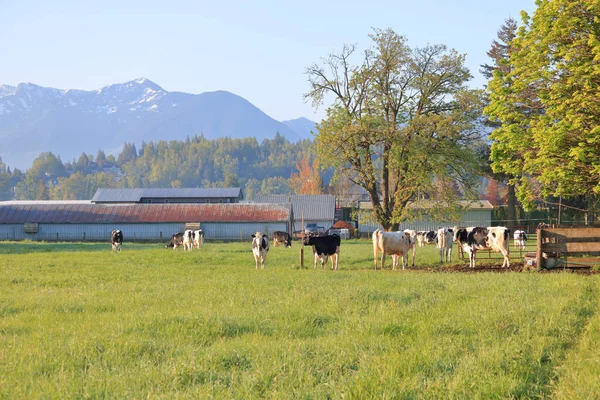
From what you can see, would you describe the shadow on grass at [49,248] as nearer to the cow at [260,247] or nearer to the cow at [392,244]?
the cow at [260,247]

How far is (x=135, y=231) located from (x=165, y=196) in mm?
26464

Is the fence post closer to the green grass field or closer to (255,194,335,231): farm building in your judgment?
the green grass field

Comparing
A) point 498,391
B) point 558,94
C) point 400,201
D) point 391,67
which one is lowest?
point 498,391

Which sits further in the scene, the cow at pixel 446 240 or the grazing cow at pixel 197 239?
the grazing cow at pixel 197 239

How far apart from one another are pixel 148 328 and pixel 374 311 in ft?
14.1

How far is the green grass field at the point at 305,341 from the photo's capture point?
7480 millimetres

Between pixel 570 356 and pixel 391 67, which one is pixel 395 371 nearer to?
pixel 570 356

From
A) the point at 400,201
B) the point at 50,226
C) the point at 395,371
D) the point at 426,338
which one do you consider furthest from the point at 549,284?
the point at 50,226

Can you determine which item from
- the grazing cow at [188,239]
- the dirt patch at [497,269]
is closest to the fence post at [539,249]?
the dirt patch at [497,269]

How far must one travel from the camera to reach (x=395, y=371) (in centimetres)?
802

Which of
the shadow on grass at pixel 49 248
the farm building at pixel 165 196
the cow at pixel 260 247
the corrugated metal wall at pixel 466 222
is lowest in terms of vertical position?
the shadow on grass at pixel 49 248

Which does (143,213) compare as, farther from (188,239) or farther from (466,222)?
(466,222)

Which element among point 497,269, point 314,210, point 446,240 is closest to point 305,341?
point 497,269

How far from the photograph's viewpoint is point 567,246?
23.8 meters
